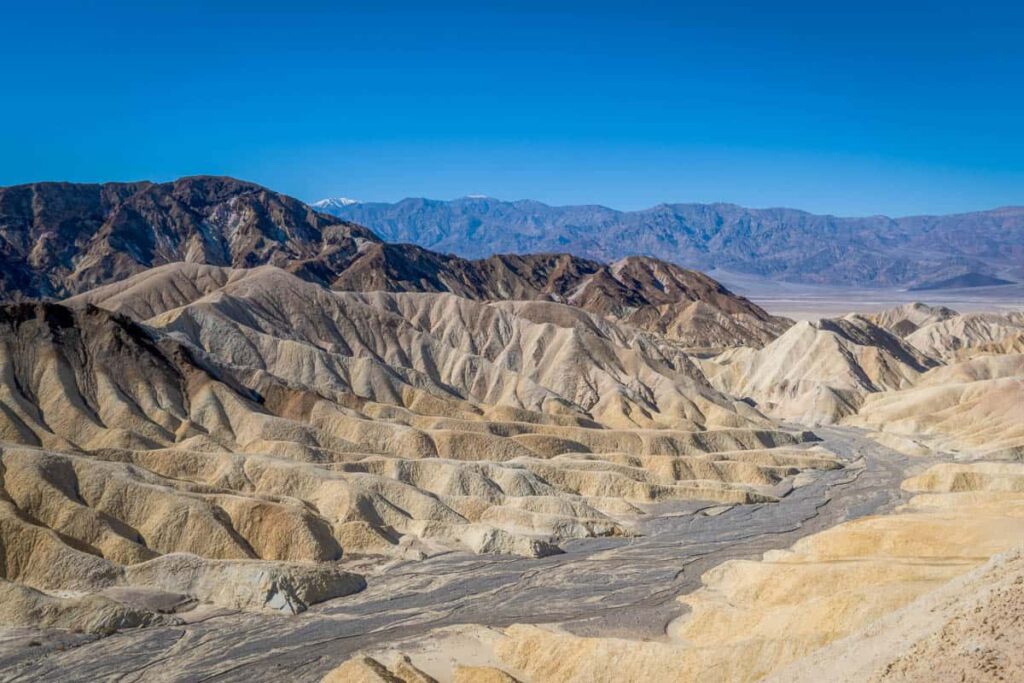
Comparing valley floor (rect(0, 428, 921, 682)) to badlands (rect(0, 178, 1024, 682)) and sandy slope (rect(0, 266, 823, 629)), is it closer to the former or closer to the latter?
badlands (rect(0, 178, 1024, 682))

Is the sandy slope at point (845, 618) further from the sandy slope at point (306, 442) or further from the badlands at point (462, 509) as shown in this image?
the sandy slope at point (306, 442)

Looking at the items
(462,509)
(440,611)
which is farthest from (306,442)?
(440,611)

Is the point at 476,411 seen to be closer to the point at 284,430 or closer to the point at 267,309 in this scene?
the point at 284,430

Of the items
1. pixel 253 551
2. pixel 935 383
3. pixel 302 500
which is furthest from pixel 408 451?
pixel 935 383

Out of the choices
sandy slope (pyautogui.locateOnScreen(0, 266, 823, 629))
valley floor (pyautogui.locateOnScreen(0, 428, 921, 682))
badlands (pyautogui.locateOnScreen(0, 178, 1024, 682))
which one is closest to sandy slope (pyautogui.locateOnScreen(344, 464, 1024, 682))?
badlands (pyautogui.locateOnScreen(0, 178, 1024, 682))

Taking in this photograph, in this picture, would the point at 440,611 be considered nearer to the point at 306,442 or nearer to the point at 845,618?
the point at 845,618

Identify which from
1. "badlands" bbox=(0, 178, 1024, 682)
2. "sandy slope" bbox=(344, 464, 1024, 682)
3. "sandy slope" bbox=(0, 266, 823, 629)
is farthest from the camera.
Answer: "sandy slope" bbox=(0, 266, 823, 629)
